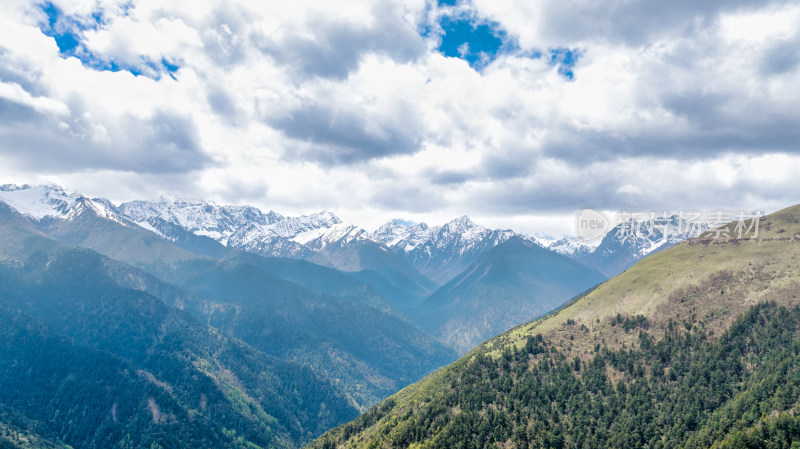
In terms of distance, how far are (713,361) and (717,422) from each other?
→ 3890cm

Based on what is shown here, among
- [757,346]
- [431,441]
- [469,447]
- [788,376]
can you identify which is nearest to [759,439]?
[788,376]

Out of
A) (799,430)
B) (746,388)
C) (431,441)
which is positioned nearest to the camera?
(799,430)

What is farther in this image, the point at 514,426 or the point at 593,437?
the point at 514,426

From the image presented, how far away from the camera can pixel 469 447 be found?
18312 cm

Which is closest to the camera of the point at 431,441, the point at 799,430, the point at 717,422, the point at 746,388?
the point at 799,430

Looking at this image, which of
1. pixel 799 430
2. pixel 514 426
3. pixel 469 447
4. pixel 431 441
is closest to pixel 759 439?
pixel 799 430

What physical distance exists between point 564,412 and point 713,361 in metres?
67.9

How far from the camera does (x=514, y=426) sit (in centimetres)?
19262

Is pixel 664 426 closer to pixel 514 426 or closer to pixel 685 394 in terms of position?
pixel 685 394

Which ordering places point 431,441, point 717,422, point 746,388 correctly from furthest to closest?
point 431,441
point 746,388
point 717,422

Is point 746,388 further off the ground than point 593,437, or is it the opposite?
point 746,388

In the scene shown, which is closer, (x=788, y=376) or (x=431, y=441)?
(x=788, y=376)

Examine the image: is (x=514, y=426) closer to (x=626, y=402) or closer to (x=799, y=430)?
(x=626, y=402)

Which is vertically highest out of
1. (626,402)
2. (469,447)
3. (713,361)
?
(713,361)
